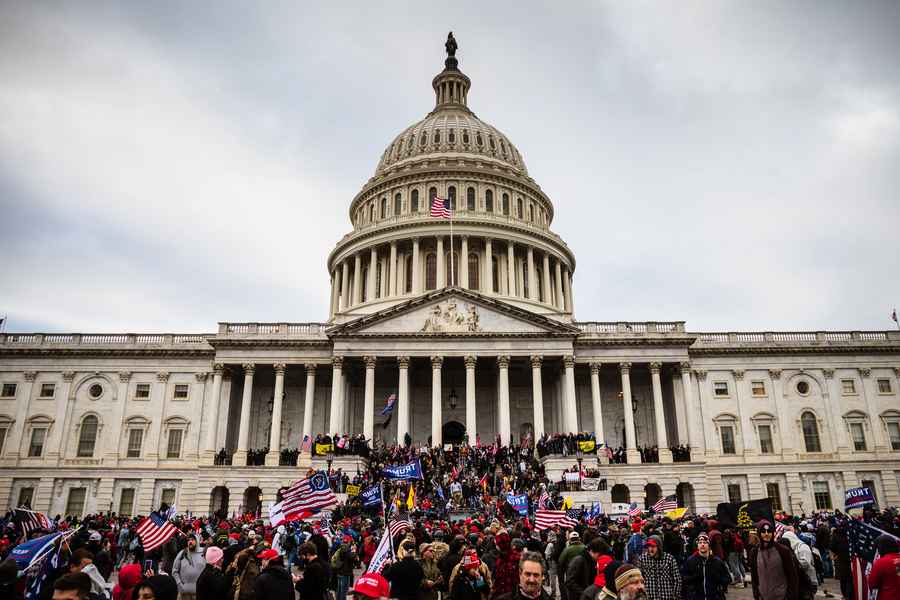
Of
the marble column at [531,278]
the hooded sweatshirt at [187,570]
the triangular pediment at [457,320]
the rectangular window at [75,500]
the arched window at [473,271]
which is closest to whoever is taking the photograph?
the hooded sweatshirt at [187,570]

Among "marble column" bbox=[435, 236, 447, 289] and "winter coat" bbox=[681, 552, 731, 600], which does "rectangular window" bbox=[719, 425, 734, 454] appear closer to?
"marble column" bbox=[435, 236, 447, 289]

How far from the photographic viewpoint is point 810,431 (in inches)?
2062

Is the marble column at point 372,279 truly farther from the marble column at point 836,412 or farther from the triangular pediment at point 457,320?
the marble column at point 836,412

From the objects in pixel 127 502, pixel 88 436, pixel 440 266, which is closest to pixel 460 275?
pixel 440 266

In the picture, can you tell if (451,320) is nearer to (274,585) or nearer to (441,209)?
(441,209)

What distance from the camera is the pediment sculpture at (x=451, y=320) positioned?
161 ft

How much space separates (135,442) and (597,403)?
34.0 metres

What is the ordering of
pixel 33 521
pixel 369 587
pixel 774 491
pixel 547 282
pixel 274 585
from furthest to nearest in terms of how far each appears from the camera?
A: pixel 547 282 < pixel 774 491 < pixel 33 521 < pixel 274 585 < pixel 369 587

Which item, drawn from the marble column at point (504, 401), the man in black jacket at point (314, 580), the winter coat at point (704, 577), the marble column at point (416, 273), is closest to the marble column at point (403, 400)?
the marble column at point (504, 401)

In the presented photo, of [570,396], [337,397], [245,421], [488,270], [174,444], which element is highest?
[488,270]

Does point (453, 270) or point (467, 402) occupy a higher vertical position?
point (453, 270)

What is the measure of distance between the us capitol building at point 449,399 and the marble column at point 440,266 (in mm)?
10624

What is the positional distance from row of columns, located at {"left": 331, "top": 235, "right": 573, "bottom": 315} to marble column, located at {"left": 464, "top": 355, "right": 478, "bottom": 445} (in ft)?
48.7

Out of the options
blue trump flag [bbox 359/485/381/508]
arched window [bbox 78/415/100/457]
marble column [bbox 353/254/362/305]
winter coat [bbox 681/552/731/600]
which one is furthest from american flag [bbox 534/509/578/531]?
marble column [bbox 353/254/362/305]
